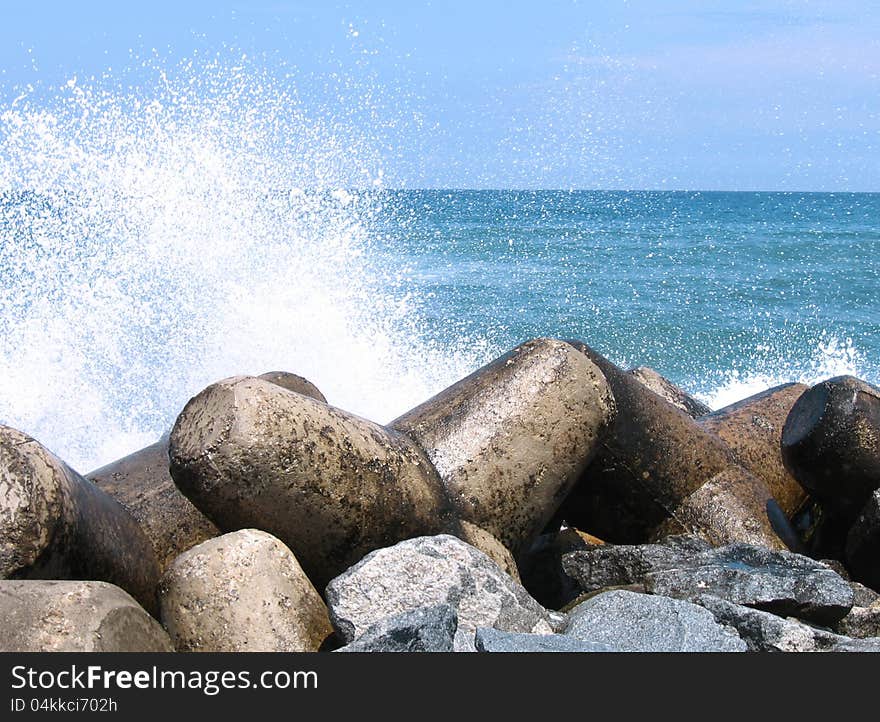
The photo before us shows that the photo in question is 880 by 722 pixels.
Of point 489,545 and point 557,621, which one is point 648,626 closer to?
point 557,621

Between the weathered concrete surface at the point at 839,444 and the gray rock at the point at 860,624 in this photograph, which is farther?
the weathered concrete surface at the point at 839,444

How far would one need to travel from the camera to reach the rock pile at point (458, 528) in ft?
10.4

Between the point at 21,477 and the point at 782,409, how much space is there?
4019 mm


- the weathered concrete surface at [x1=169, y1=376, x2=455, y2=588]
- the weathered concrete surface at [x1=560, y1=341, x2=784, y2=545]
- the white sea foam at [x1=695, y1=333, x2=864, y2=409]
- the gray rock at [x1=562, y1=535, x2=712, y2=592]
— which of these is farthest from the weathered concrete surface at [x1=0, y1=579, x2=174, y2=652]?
the white sea foam at [x1=695, y1=333, x2=864, y2=409]

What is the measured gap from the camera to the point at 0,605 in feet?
9.27

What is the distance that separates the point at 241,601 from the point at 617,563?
4.82 ft

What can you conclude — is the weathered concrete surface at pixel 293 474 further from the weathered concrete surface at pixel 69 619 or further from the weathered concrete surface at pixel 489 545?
the weathered concrete surface at pixel 69 619

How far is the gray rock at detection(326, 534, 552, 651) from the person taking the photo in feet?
10.9

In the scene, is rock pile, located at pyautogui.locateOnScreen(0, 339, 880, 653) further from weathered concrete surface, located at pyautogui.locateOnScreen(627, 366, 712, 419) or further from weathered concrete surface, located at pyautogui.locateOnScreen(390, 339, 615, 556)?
weathered concrete surface, located at pyautogui.locateOnScreen(627, 366, 712, 419)

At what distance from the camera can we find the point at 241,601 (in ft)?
10.9

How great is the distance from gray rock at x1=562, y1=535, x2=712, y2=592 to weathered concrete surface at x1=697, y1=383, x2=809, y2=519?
1334 millimetres

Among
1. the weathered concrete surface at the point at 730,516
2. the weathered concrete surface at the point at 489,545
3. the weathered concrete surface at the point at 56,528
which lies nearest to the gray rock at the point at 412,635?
the weathered concrete surface at the point at 56,528

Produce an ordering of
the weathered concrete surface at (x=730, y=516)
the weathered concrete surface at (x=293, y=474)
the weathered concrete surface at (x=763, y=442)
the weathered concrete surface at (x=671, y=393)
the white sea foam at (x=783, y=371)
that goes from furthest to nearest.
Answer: the white sea foam at (x=783, y=371) < the weathered concrete surface at (x=671, y=393) < the weathered concrete surface at (x=763, y=442) < the weathered concrete surface at (x=730, y=516) < the weathered concrete surface at (x=293, y=474)

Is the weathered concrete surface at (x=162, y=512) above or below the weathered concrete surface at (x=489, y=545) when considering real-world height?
above
